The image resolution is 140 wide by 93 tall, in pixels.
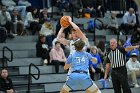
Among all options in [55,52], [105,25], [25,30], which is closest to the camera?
[55,52]

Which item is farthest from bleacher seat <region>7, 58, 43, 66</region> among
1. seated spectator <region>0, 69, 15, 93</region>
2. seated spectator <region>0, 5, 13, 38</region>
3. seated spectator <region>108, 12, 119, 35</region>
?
seated spectator <region>108, 12, 119, 35</region>

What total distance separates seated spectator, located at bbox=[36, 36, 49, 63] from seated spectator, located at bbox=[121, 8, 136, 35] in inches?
192

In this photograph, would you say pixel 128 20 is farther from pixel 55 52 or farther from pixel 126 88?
pixel 126 88

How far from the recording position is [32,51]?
1363 centimetres

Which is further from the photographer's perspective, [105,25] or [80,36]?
[105,25]

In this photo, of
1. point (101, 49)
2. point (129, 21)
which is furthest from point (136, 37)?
point (101, 49)

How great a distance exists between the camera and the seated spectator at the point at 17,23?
14.2m

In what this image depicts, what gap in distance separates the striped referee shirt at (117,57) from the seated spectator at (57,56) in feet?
8.59

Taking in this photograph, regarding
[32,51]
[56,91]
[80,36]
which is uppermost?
[80,36]

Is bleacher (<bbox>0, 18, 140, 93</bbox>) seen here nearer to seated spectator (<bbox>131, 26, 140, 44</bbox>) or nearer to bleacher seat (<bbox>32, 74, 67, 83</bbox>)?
bleacher seat (<bbox>32, 74, 67, 83</bbox>)

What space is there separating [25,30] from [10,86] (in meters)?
4.35

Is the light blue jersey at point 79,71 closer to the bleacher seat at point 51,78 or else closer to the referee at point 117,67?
the referee at point 117,67

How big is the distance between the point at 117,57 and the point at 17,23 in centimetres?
497

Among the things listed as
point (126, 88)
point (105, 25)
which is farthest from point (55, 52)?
point (105, 25)
